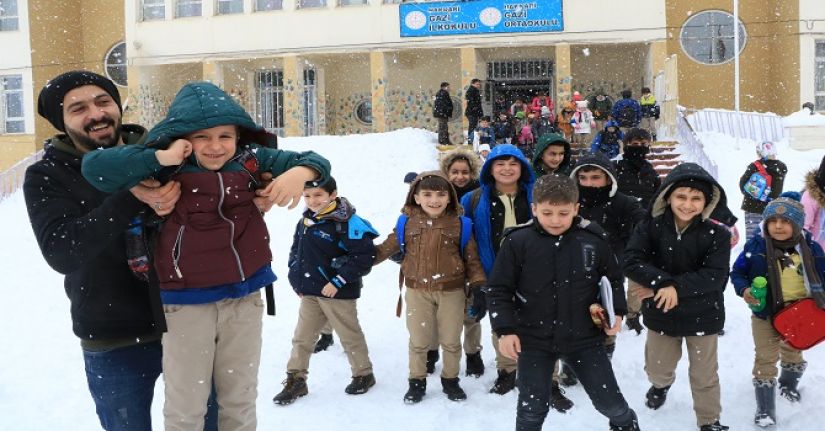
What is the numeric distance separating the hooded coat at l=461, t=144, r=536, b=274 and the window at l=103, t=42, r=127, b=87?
2490 centimetres

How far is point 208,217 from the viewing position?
2613 millimetres

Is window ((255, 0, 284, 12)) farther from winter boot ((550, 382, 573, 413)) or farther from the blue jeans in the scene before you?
the blue jeans

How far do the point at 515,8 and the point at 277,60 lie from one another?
25.5 feet

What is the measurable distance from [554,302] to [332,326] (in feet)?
7.01

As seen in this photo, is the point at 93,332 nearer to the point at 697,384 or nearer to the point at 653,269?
the point at 653,269

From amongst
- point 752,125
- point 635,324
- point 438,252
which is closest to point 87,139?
point 438,252

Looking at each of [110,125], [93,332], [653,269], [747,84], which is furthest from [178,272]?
[747,84]

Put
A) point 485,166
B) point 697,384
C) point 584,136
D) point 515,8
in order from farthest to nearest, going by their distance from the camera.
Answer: point 515,8
point 584,136
point 485,166
point 697,384

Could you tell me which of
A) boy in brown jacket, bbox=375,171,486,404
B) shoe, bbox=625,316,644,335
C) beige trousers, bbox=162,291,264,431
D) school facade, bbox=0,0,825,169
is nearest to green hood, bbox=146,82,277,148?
beige trousers, bbox=162,291,264,431

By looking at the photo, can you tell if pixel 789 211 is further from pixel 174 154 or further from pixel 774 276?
pixel 174 154

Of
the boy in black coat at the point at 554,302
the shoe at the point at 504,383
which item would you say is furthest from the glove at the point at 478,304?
the boy in black coat at the point at 554,302

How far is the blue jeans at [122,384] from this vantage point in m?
2.68

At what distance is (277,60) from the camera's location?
22.3 meters

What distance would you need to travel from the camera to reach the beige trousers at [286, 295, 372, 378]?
5.24m
